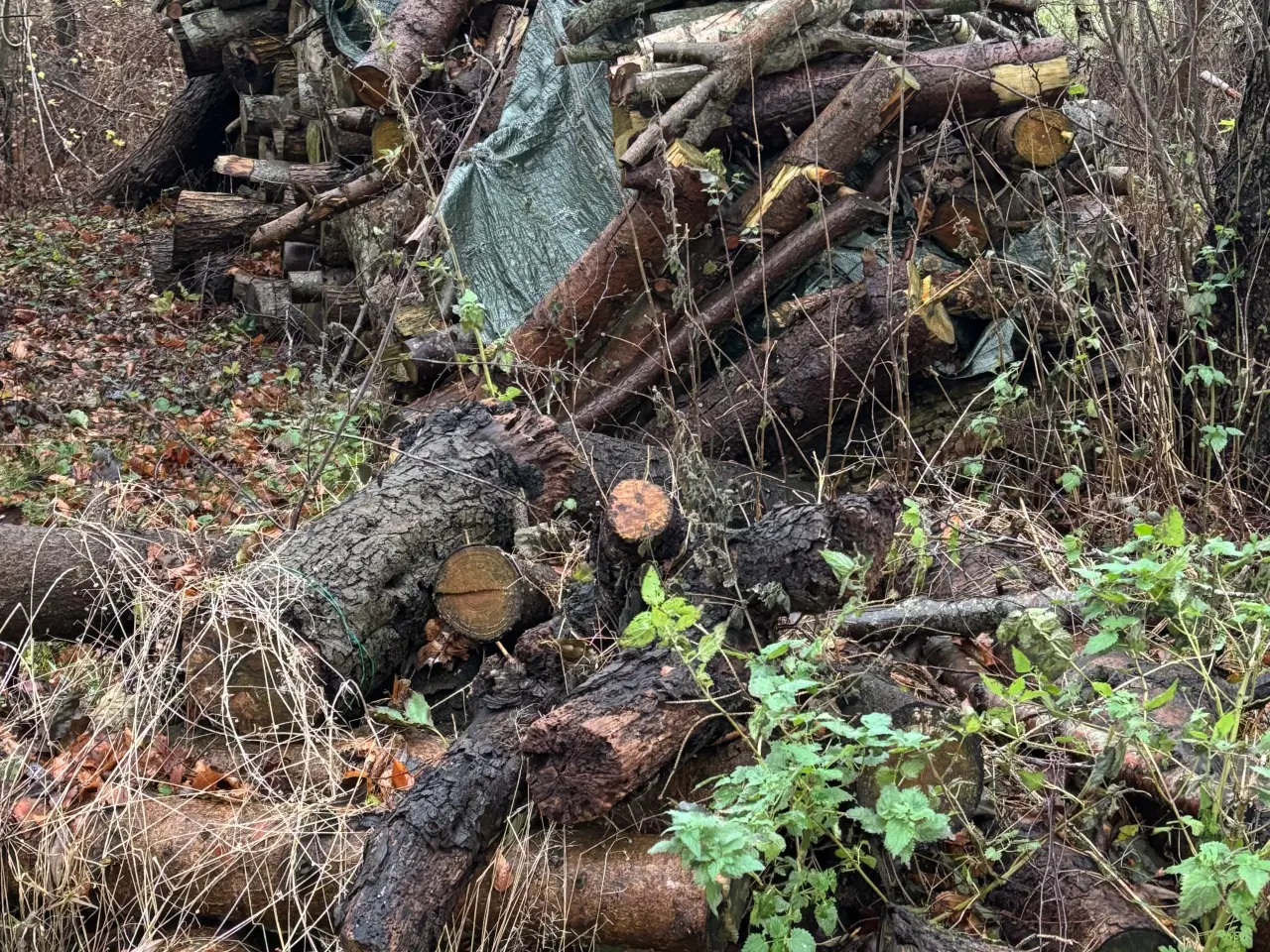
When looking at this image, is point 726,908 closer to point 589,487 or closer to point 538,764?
point 538,764

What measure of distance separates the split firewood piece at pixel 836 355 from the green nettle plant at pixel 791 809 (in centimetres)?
215

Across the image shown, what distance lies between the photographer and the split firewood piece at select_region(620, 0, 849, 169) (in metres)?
4.80

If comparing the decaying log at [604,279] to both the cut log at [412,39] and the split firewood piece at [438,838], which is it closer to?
the cut log at [412,39]

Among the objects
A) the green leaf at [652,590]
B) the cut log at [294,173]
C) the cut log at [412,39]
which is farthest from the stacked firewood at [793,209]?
the green leaf at [652,590]

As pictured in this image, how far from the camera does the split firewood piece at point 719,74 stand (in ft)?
15.7

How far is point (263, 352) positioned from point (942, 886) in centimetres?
591

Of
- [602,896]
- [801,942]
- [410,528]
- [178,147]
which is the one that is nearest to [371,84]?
[410,528]

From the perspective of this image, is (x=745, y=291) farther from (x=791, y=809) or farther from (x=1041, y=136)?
(x=791, y=809)

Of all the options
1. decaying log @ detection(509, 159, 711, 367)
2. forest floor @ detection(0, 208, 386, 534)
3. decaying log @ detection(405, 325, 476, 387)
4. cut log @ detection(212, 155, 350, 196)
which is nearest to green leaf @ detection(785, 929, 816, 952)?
forest floor @ detection(0, 208, 386, 534)

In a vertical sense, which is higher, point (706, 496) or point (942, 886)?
point (706, 496)

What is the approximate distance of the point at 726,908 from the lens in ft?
7.79

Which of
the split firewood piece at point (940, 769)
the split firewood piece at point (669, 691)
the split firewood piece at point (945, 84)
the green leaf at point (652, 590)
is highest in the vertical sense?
the split firewood piece at point (945, 84)

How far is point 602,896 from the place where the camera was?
249 centimetres

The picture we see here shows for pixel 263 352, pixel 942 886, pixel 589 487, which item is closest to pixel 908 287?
pixel 589 487
